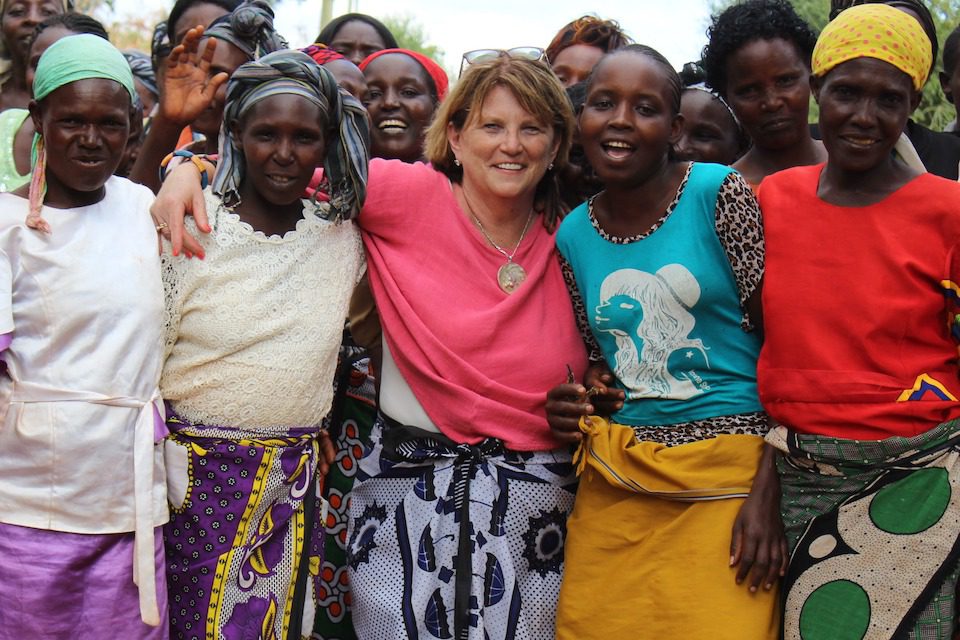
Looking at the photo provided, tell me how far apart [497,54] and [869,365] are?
171 centimetres

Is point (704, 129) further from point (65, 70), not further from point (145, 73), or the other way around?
point (145, 73)

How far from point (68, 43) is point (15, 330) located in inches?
33.7

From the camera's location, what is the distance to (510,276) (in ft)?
11.8

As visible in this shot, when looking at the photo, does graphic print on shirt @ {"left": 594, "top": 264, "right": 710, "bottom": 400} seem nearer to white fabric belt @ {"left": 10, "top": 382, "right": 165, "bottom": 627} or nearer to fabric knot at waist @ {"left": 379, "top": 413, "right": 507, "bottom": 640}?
fabric knot at waist @ {"left": 379, "top": 413, "right": 507, "bottom": 640}

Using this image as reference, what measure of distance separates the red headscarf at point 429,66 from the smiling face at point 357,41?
783 mm

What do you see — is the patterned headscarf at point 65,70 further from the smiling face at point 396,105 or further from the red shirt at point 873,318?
the red shirt at point 873,318

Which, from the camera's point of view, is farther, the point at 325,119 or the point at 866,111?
the point at 325,119

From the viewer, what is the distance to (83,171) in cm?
301

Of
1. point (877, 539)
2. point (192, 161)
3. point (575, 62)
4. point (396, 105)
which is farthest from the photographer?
point (575, 62)

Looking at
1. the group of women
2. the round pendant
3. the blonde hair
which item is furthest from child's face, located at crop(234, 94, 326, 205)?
the round pendant

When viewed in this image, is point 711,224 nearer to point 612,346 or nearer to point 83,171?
point 612,346

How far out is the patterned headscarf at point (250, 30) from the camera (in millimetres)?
4234

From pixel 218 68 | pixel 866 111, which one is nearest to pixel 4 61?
pixel 218 68

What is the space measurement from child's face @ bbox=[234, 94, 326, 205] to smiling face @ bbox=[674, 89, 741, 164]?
167 cm
